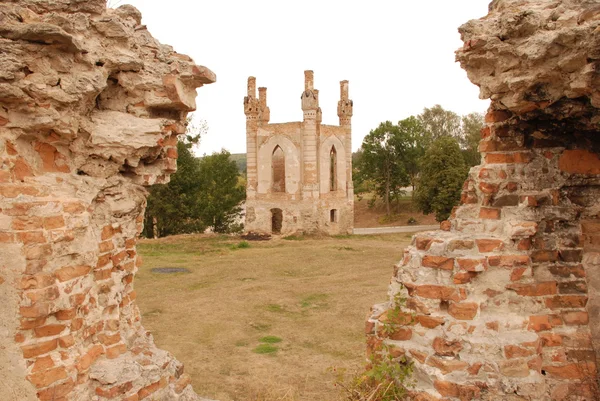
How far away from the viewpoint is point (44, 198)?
2945 mm

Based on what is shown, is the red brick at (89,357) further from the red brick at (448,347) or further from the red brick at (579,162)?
the red brick at (579,162)

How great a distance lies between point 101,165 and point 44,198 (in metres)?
0.59

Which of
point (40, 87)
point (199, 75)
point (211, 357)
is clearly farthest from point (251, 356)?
point (40, 87)

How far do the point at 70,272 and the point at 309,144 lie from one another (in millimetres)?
20254

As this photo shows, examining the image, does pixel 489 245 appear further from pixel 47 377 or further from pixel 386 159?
pixel 386 159

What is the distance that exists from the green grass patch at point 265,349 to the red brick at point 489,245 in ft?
17.2

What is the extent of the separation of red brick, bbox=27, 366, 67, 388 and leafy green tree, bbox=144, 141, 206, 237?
2201 cm

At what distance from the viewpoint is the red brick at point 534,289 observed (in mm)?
3561

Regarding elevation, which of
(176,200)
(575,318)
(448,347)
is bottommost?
(448,347)

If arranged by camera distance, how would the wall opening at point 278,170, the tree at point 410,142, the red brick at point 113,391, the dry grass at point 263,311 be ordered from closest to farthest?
the red brick at point 113,391 < the dry grass at point 263,311 < the wall opening at point 278,170 < the tree at point 410,142

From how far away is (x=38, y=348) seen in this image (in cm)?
287

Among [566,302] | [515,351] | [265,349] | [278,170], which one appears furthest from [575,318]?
[278,170]

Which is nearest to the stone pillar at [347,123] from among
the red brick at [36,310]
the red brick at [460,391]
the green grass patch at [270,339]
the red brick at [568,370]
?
the green grass patch at [270,339]

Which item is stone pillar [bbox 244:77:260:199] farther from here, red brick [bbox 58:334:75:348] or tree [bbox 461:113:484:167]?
red brick [bbox 58:334:75:348]
